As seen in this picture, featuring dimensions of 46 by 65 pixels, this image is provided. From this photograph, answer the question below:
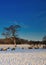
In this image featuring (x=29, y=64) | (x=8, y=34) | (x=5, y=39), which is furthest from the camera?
(x=8, y=34)

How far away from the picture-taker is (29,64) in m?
4.59

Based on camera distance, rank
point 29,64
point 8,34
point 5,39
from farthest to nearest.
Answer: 1. point 8,34
2. point 5,39
3. point 29,64

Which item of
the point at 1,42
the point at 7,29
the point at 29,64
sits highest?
the point at 7,29

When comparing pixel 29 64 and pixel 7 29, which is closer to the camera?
pixel 29 64

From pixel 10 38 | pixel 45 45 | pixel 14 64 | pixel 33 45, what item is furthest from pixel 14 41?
pixel 14 64

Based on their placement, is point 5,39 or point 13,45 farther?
point 13,45

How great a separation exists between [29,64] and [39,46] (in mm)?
9009

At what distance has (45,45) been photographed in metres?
12.9

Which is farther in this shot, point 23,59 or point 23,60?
point 23,59

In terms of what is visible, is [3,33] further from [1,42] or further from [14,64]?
[14,64]

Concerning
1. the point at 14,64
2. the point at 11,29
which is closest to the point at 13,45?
the point at 11,29

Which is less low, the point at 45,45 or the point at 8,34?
the point at 8,34

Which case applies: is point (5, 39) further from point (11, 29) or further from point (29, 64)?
point (29, 64)

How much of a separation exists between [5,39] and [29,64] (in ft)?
27.1
